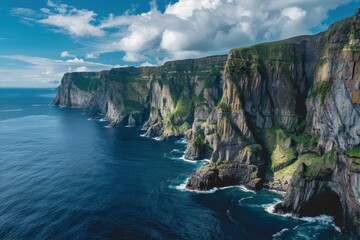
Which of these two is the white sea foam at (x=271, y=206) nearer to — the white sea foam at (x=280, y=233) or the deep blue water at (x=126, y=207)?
the deep blue water at (x=126, y=207)

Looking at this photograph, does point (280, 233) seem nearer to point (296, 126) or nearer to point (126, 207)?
point (126, 207)

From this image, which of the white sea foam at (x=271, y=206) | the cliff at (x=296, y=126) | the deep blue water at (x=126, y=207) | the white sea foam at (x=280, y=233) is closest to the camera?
the white sea foam at (x=280, y=233)

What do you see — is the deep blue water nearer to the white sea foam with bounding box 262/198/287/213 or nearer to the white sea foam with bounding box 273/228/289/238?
the white sea foam with bounding box 273/228/289/238

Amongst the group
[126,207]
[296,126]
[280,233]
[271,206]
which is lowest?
[280,233]

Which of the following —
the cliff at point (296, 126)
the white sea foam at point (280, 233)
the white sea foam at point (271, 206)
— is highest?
the cliff at point (296, 126)

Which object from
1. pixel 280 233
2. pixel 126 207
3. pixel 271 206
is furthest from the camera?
pixel 271 206

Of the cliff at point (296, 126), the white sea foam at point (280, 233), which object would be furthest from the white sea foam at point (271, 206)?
the white sea foam at point (280, 233)

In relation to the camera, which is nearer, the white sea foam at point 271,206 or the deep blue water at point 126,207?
the deep blue water at point 126,207

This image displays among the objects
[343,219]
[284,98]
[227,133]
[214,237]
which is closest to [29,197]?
[214,237]

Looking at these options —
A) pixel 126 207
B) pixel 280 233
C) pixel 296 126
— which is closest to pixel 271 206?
→ pixel 280 233

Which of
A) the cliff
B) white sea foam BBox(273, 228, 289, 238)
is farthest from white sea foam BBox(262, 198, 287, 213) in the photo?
white sea foam BBox(273, 228, 289, 238)

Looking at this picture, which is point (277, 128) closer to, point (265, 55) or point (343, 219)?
point (265, 55)
